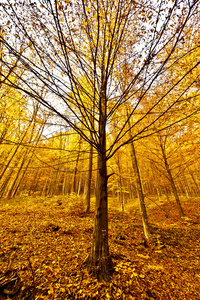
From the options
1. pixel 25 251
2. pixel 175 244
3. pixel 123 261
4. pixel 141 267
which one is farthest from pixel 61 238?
pixel 175 244

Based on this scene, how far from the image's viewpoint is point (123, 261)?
2975 millimetres

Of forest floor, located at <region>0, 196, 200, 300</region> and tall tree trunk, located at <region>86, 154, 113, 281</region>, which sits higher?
tall tree trunk, located at <region>86, 154, 113, 281</region>

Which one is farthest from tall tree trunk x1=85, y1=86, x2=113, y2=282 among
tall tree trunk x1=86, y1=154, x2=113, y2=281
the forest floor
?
the forest floor

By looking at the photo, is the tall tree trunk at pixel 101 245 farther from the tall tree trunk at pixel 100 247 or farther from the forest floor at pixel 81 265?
the forest floor at pixel 81 265

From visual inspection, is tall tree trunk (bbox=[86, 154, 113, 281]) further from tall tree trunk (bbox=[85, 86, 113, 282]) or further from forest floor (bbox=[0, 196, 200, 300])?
forest floor (bbox=[0, 196, 200, 300])

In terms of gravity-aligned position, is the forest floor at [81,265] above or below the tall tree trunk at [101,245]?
below

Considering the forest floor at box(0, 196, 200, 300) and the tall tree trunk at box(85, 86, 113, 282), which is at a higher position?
the tall tree trunk at box(85, 86, 113, 282)

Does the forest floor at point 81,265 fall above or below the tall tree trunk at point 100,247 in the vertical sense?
below

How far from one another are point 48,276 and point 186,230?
611 cm

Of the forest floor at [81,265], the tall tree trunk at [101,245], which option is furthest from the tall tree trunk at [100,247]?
the forest floor at [81,265]

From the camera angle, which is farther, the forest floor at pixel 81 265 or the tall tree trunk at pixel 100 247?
the tall tree trunk at pixel 100 247

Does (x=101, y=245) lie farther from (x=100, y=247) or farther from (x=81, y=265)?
(x=81, y=265)

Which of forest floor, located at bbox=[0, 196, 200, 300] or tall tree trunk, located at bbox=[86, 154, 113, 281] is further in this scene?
tall tree trunk, located at bbox=[86, 154, 113, 281]

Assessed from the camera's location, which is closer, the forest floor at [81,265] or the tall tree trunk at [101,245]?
the forest floor at [81,265]
